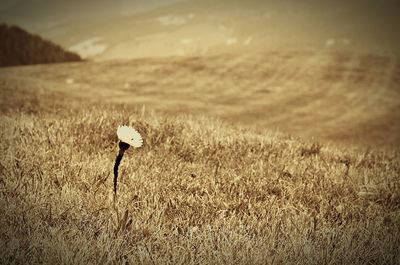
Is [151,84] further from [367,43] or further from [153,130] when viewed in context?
[367,43]

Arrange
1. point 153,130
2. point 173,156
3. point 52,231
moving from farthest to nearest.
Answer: point 153,130 → point 173,156 → point 52,231

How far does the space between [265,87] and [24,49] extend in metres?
8.83

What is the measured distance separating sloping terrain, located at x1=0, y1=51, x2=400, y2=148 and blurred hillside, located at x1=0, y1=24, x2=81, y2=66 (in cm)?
213

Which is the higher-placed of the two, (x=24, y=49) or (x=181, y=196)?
(x=24, y=49)

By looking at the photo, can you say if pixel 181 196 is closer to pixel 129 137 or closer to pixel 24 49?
pixel 129 137

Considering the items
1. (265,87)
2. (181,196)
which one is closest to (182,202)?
(181,196)

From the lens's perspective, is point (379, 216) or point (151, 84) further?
point (151, 84)

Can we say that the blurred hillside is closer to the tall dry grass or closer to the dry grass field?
the dry grass field

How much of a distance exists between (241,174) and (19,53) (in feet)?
44.7

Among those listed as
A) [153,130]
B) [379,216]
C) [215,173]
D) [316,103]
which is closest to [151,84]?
[316,103]

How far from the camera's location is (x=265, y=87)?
12.4m

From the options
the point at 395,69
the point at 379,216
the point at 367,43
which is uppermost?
the point at 367,43

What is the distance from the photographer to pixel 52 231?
6.24 feet

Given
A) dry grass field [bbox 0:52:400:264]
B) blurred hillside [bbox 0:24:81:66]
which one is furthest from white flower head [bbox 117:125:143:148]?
blurred hillside [bbox 0:24:81:66]
